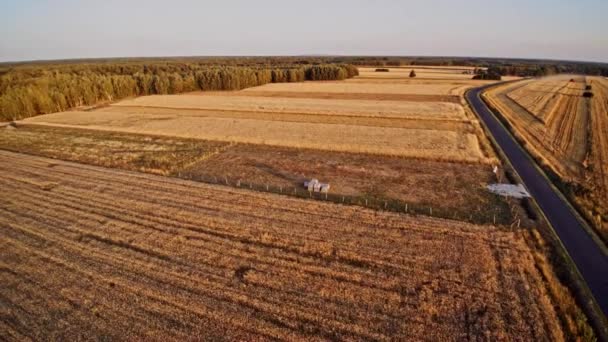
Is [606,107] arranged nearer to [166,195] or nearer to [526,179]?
[526,179]

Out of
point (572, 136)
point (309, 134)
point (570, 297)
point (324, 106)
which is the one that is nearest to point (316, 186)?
point (570, 297)

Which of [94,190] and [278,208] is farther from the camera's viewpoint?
[94,190]

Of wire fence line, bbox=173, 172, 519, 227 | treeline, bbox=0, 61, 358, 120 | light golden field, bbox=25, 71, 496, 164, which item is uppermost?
treeline, bbox=0, 61, 358, 120

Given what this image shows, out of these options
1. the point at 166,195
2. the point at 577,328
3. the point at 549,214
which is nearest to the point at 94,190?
the point at 166,195

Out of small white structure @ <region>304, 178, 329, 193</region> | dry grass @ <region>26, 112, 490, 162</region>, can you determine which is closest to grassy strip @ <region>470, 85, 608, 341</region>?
small white structure @ <region>304, 178, 329, 193</region>

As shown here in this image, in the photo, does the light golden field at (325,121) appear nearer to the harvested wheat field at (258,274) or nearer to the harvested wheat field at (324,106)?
the harvested wheat field at (324,106)

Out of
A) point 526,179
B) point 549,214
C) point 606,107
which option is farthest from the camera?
point 606,107

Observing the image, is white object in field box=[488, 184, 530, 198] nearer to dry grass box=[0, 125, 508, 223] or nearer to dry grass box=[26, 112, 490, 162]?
dry grass box=[0, 125, 508, 223]

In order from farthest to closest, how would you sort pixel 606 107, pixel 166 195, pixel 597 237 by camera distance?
pixel 606 107 < pixel 166 195 < pixel 597 237
